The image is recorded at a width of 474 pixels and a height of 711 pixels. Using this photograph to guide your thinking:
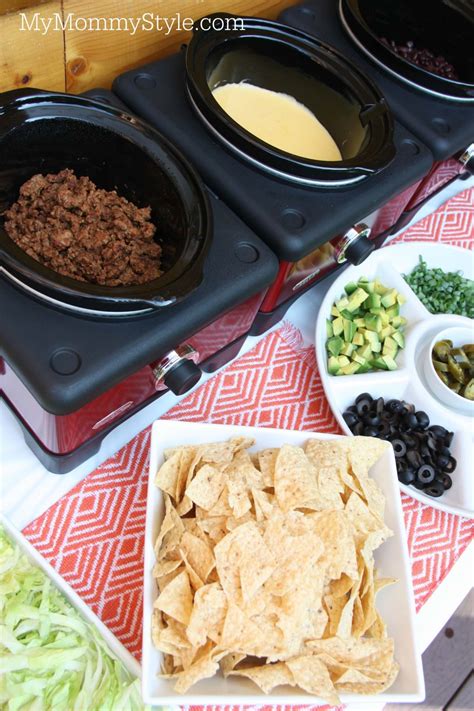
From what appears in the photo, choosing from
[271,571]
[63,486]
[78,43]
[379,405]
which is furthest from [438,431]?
[78,43]

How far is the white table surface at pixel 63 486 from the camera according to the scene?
3.89 ft

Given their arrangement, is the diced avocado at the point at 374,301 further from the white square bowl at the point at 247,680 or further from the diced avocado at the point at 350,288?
the white square bowl at the point at 247,680

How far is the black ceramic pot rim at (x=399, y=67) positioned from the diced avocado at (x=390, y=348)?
0.55 meters

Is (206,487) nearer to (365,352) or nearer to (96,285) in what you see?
(96,285)

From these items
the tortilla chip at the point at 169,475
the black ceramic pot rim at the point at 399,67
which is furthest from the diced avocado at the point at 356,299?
the tortilla chip at the point at 169,475

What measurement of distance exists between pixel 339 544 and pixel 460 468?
429mm

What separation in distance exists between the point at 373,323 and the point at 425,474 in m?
0.34

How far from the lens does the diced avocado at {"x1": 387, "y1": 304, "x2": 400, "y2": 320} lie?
1.49 m

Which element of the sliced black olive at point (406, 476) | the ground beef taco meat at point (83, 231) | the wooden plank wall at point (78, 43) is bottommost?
the sliced black olive at point (406, 476)

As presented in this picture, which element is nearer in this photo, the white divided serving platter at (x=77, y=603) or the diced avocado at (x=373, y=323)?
the white divided serving platter at (x=77, y=603)

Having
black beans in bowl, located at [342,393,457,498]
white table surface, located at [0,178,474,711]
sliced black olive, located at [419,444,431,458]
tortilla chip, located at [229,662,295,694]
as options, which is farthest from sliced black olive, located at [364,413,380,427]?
tortilla chip, located at [229,662,295,694]

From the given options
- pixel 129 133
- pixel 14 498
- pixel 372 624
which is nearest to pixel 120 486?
pixel 14 498

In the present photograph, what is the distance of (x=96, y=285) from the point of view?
98cm

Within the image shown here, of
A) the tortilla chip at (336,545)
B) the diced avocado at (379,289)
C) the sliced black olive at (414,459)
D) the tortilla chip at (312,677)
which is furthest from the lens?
the diced avocado at (379,289)
